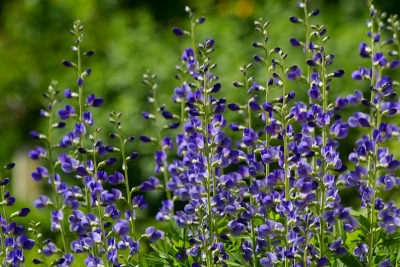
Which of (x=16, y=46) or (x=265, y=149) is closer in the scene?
(x=265, y=149)

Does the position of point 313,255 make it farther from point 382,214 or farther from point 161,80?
point 161,80

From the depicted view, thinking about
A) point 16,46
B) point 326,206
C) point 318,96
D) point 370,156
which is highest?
point 16,46

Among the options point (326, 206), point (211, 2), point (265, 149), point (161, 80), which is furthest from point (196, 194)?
point (211, 2)

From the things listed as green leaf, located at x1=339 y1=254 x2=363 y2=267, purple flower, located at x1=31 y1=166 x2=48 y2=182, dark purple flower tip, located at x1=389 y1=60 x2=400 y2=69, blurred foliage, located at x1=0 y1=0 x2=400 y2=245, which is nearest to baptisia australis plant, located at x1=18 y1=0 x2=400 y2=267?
green leaf, located at x1=339 y1=254 x2=363 y2=267

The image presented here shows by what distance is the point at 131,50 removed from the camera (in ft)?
29.0

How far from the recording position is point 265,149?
2.78 meters

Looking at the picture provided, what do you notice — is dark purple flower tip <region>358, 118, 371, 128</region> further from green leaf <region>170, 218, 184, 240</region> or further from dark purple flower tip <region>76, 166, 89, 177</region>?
dark purple flower tip <region>76, 166, 89, 177</region>

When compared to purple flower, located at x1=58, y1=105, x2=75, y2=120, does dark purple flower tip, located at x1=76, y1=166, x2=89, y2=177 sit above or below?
below

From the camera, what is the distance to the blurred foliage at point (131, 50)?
8.16m

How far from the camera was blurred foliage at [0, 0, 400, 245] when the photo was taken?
8164 millimetres

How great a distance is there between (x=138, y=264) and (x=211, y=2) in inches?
389

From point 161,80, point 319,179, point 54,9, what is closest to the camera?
point 319,179

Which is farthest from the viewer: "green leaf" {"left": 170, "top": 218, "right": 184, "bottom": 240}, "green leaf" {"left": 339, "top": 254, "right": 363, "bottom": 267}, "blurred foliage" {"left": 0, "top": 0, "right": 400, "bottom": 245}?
"blurred foliage" {"left": 0, "top": 0, "right": 400, "bottom": 245}

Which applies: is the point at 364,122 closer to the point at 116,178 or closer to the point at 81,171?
the point at 116,178
